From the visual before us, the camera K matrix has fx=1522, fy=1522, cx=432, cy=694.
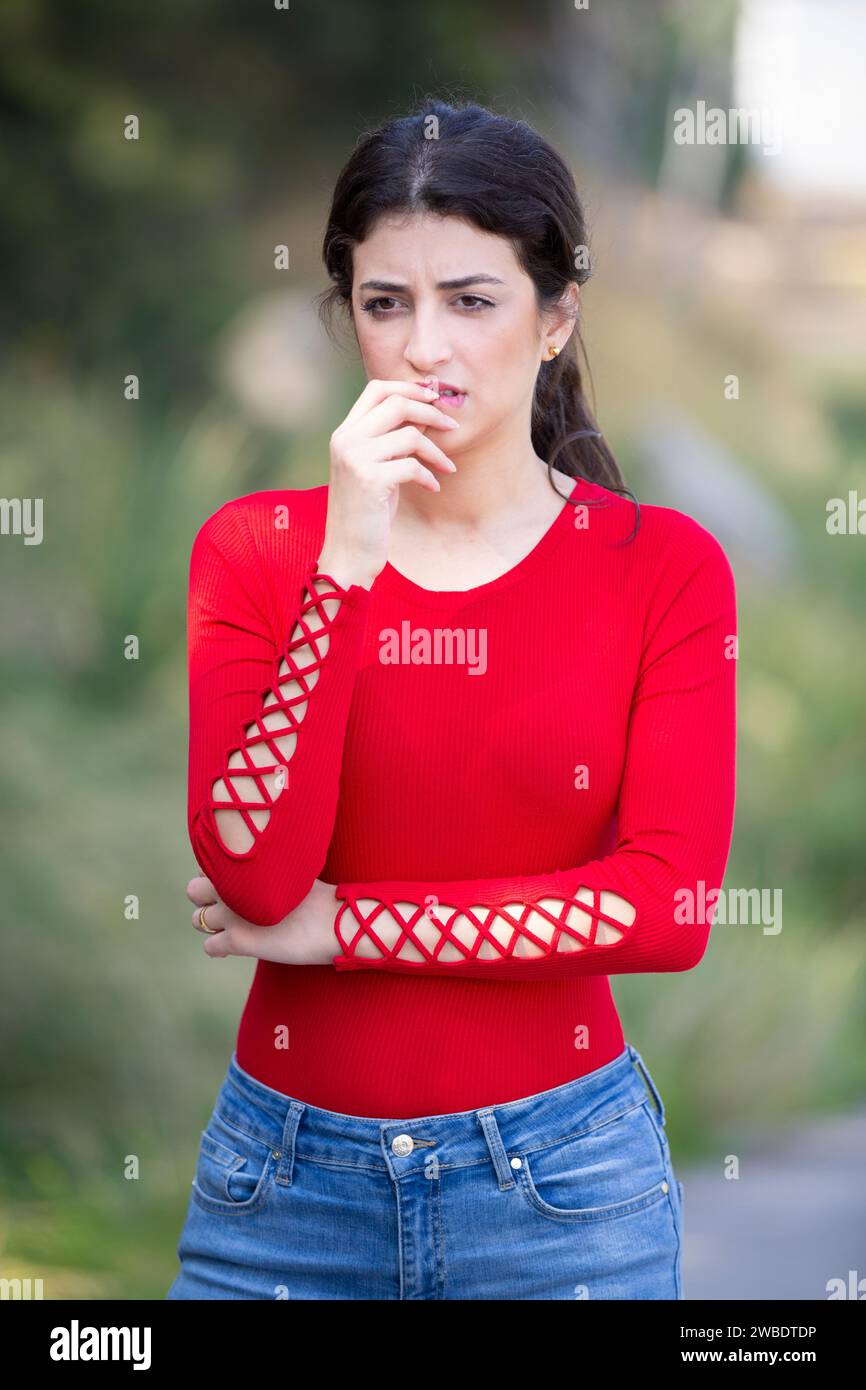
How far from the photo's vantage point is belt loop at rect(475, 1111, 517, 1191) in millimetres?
1367

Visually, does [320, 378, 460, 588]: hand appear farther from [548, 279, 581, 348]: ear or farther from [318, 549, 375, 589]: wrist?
[548, 279, 581, 348]: ear

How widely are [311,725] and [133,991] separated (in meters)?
2.23

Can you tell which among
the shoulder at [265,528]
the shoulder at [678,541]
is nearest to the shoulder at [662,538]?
the shoulder at [678,541]

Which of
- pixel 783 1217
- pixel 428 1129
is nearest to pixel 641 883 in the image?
pixel 428 1129

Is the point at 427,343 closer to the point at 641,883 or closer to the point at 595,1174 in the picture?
the point at 641,883

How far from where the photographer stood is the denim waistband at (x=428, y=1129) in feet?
4.50

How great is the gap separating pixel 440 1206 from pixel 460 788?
378mm

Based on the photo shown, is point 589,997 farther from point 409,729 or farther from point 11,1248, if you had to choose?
point 11,1248

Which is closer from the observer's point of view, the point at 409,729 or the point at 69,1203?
the point at 409,729

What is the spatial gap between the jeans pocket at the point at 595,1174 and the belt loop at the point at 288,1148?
0.68ft

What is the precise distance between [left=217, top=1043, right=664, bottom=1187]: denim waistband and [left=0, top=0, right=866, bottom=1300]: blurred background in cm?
198

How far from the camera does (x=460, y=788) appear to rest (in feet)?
4.72
